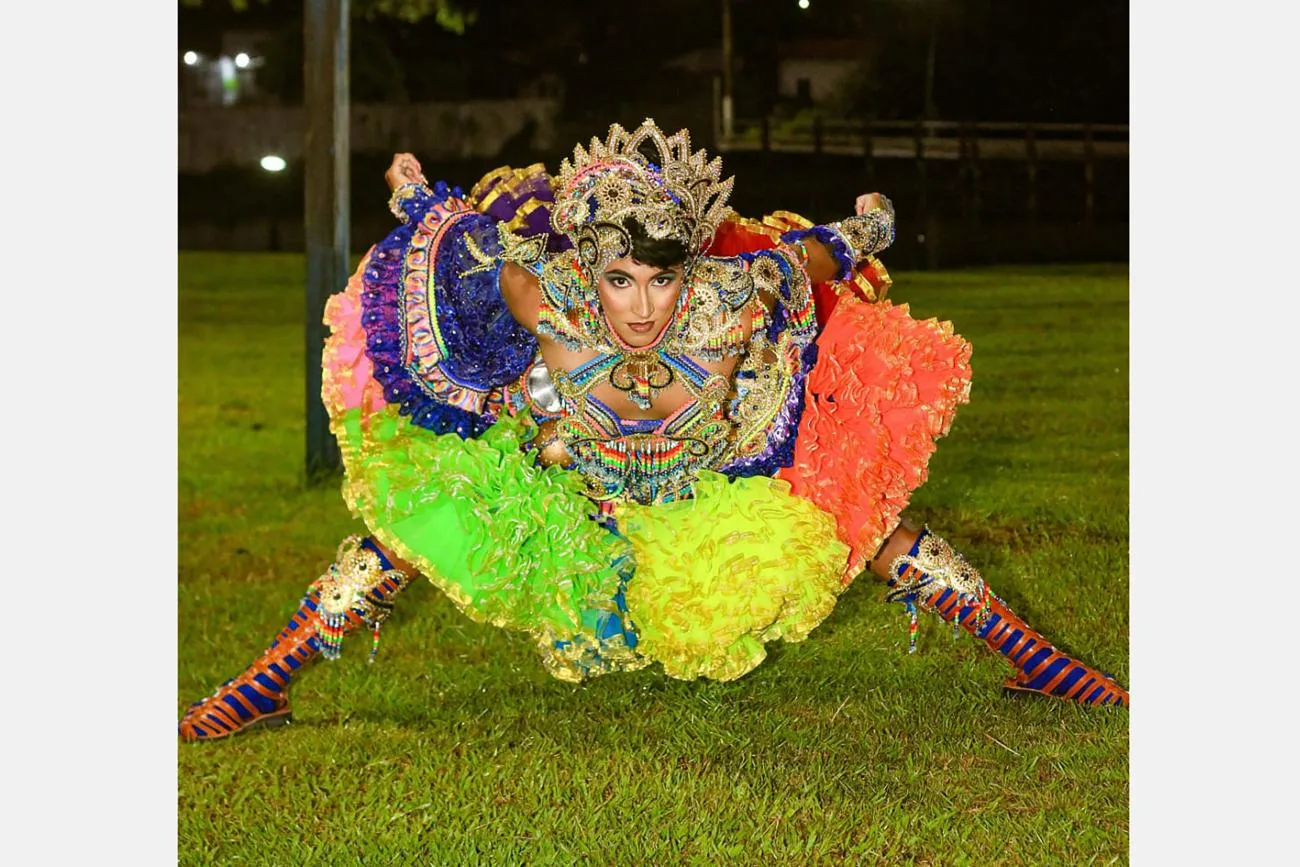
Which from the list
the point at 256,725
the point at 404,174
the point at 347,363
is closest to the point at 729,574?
the point at 347,363

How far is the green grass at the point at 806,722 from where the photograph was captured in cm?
295

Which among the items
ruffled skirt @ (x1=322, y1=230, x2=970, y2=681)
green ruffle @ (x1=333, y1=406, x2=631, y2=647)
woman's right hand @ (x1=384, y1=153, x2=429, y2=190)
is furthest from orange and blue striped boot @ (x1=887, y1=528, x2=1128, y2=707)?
woman's right hand @ (x1=384, y1=153, x2=429, y2=190)

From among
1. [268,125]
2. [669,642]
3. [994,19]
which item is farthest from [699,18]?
[268,125]

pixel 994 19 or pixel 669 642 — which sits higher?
pixel 994 19

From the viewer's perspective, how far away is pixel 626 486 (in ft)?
10.0

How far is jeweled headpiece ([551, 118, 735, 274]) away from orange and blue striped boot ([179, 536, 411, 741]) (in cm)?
76

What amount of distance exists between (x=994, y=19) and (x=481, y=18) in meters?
1.22

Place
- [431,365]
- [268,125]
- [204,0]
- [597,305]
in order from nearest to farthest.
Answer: [597,305] → [431,365] → [204,0] → [268,125]

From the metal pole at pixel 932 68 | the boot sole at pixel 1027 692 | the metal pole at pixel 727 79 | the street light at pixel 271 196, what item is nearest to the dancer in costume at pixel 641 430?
the boot sole at pixel 1027 692

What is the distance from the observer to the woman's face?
276cm

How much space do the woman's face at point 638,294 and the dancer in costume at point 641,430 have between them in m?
0.01

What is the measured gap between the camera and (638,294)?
2.77m

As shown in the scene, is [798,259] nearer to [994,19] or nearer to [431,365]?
[431,365]

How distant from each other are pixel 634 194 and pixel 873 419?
60 centimetres
